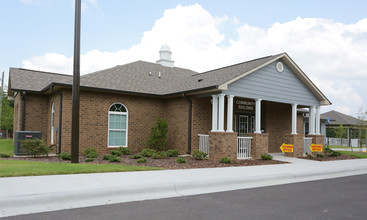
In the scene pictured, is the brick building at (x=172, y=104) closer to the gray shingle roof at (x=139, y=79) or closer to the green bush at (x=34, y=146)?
the gray shingle roof at (x=139, y=79)

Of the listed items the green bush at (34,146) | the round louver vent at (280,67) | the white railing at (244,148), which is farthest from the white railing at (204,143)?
the green bush at (34,146)

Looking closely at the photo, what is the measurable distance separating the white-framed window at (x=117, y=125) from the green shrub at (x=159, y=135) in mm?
1346

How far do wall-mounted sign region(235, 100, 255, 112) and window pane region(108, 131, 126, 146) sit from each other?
6333 mm

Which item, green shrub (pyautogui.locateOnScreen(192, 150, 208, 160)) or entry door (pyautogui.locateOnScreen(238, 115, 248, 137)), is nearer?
green shrub (pyautogui.locateOnScreen(192, 150, 208, 160))

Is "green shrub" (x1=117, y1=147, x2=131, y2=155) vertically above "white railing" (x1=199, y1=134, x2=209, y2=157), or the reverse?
"white railing" (x1=199, y1=134, x2=209, y2=157)

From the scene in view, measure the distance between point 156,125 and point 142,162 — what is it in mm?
4089

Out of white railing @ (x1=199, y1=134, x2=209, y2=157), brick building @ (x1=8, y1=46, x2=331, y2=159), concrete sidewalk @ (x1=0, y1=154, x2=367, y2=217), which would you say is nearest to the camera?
concrete sidewalk @ (x1=0, y1=154, x2=367, y2=217)

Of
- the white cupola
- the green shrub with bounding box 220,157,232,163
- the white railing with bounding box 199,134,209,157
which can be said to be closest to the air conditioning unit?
the white railing with bounding box 199,134,209,157

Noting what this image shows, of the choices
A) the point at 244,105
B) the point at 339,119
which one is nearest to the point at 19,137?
the point at 244,105

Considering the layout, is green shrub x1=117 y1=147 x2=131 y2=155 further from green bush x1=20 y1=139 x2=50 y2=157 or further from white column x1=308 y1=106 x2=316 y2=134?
white column x1=308 y1=106 x2=316 y2=134

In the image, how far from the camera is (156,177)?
27.6 ft

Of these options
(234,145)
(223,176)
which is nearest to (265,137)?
(234,145)

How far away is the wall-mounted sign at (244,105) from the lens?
17.0m

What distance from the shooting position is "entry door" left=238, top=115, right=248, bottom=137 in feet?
57.6
